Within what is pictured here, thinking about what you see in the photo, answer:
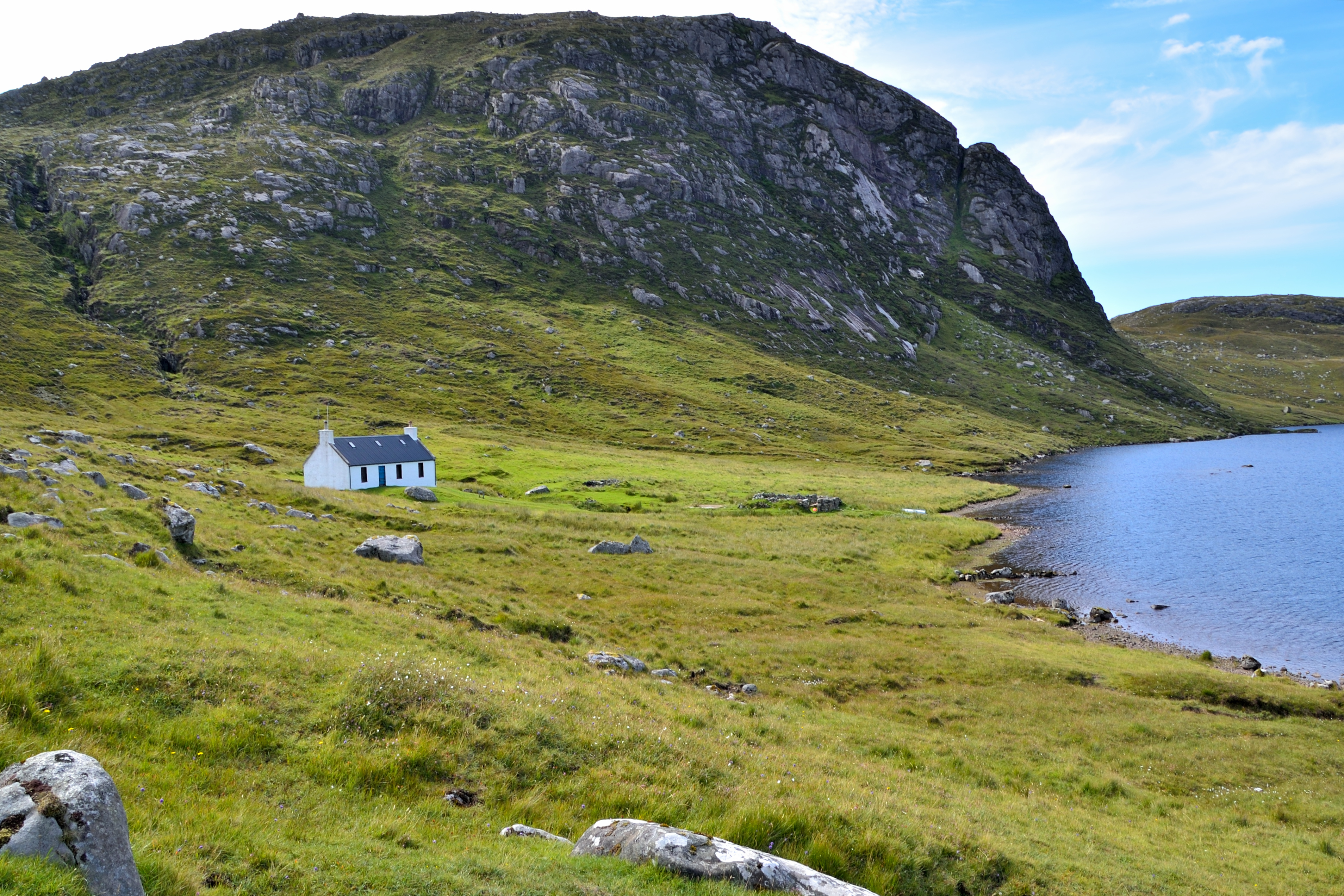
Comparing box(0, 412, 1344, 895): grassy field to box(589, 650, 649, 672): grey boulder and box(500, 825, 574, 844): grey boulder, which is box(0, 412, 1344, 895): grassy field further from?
box(589, 650, 649, 672): grey boulder

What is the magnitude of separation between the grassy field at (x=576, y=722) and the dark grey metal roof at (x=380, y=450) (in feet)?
62.0

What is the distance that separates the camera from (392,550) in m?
35.6

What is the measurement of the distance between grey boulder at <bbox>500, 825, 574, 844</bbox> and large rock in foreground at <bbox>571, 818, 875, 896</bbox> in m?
0.31

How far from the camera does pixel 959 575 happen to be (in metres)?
54.5

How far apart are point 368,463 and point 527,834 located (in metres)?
60.9

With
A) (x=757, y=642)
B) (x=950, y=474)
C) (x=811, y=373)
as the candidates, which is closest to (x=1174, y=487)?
(x=950, y=474)

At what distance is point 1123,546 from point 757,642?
51.9 metres

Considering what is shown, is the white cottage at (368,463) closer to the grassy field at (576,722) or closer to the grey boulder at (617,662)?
the grassy field at (576,722)

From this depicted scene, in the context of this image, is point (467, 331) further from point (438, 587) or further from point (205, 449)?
point (438, 587)

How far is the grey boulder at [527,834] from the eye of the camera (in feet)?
35.3

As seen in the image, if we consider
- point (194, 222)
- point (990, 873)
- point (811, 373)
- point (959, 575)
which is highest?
point (194, 222)

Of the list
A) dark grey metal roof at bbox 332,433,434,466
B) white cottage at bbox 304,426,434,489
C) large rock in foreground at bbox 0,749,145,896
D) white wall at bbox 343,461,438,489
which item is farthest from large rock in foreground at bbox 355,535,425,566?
dark grey metal roof at bbox 332,433,434,466

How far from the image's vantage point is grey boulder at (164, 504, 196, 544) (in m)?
26.3

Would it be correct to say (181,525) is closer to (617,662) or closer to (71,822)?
(617,662)
